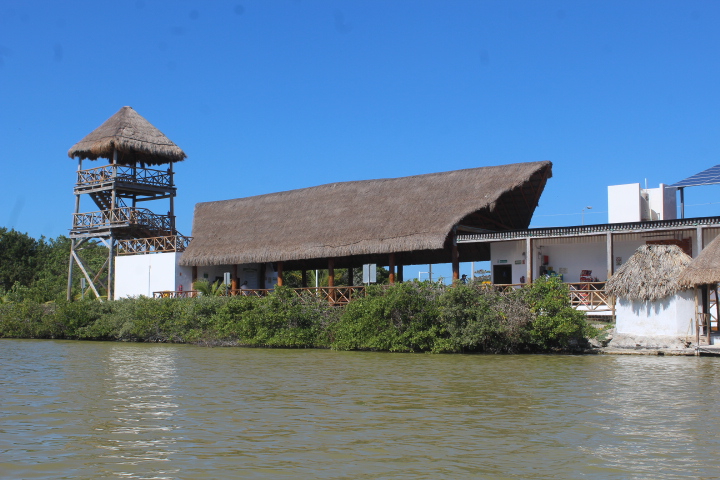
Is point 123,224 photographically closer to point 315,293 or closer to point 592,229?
point 315,293

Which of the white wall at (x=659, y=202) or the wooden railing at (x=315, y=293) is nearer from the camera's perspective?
the wooden railing at (x=315, y=293)

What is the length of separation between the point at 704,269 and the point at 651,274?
136 centimetres

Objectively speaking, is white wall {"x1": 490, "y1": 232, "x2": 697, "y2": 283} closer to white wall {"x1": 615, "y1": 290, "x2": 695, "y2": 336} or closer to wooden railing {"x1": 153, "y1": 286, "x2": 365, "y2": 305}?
white wall {"x1": 615, "y1": 290, "x2": 695, "y2": 336}

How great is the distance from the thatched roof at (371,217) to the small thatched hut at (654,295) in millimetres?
5123

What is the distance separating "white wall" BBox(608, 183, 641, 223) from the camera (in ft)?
77.8

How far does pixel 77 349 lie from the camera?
71.4 feet

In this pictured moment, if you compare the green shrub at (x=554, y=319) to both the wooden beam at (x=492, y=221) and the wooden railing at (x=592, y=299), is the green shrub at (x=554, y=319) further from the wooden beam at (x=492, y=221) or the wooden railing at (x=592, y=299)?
the wooden beam at (x=492, y=221)

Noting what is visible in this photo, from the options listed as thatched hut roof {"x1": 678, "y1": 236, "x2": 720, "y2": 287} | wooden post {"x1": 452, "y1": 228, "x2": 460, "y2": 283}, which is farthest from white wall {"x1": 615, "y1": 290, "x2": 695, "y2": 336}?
wooden post {"x1": 452, "y1": 228, "x2": 460, "y2": 283}

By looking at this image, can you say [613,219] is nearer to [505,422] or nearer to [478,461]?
[505,422]

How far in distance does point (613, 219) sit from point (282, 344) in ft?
36.8

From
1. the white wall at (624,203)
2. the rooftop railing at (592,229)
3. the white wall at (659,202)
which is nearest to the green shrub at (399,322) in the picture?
the rooftop railing at (592,229)

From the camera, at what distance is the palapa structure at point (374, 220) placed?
74.8ft

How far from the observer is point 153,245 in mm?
29953

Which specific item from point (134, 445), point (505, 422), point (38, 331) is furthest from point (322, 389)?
point (38, 331)
